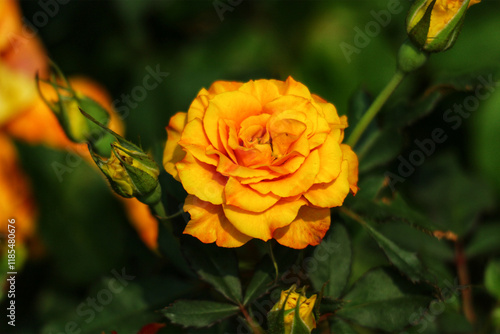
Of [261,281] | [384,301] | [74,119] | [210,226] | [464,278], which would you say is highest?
[74,119]

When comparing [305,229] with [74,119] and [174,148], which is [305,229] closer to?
[174,148]

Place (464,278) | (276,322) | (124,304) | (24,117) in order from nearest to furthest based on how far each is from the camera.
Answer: (276,322), (124,304), (464,278), (24,117)

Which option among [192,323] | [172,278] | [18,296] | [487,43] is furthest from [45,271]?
[487,43]

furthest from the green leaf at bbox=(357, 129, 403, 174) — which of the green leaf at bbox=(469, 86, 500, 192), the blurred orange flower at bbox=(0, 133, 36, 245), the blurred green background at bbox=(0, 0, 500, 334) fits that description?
the blurred orange flower at bbox=(0, 133, 36, 245)

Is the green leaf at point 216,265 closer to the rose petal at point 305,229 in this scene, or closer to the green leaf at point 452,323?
the rose petal at point 305,229

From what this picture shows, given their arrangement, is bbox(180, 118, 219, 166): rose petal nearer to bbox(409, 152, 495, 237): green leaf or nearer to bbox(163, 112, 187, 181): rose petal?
bbox(163, 112, 187, 181): rose petal

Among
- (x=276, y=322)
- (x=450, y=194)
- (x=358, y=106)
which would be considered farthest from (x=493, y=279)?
(x=276, y=322)

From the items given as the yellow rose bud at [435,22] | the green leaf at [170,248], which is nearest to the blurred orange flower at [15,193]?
the green leaf at [170,248]
